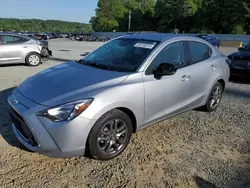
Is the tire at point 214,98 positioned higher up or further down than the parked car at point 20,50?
further down

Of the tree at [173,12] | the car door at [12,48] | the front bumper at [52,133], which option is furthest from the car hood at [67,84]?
the tree at [173,12]

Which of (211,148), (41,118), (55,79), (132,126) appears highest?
(55,79)

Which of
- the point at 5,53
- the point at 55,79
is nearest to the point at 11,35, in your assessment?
the point at 5,53

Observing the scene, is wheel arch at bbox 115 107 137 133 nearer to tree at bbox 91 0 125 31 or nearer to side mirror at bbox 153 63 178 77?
side mirror at bbox 153 63 178 77

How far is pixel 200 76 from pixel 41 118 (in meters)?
2.78

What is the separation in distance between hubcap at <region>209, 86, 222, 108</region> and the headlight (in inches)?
119

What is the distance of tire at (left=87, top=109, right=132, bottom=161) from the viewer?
9.80ft

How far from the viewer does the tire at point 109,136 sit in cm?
299

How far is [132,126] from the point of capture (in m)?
3.44

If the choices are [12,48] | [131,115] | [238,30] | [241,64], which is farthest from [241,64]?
[238,30]

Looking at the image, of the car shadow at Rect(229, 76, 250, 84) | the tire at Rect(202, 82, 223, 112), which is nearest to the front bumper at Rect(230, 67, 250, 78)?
the car shadow at Rect(229, 76, 250, 84)

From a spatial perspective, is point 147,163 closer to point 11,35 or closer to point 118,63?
point 118,63

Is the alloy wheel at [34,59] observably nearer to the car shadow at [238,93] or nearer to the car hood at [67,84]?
the car hood at [67,84]

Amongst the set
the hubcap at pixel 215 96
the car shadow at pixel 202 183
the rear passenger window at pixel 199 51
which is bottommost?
the car shadow at pixel 202 183
